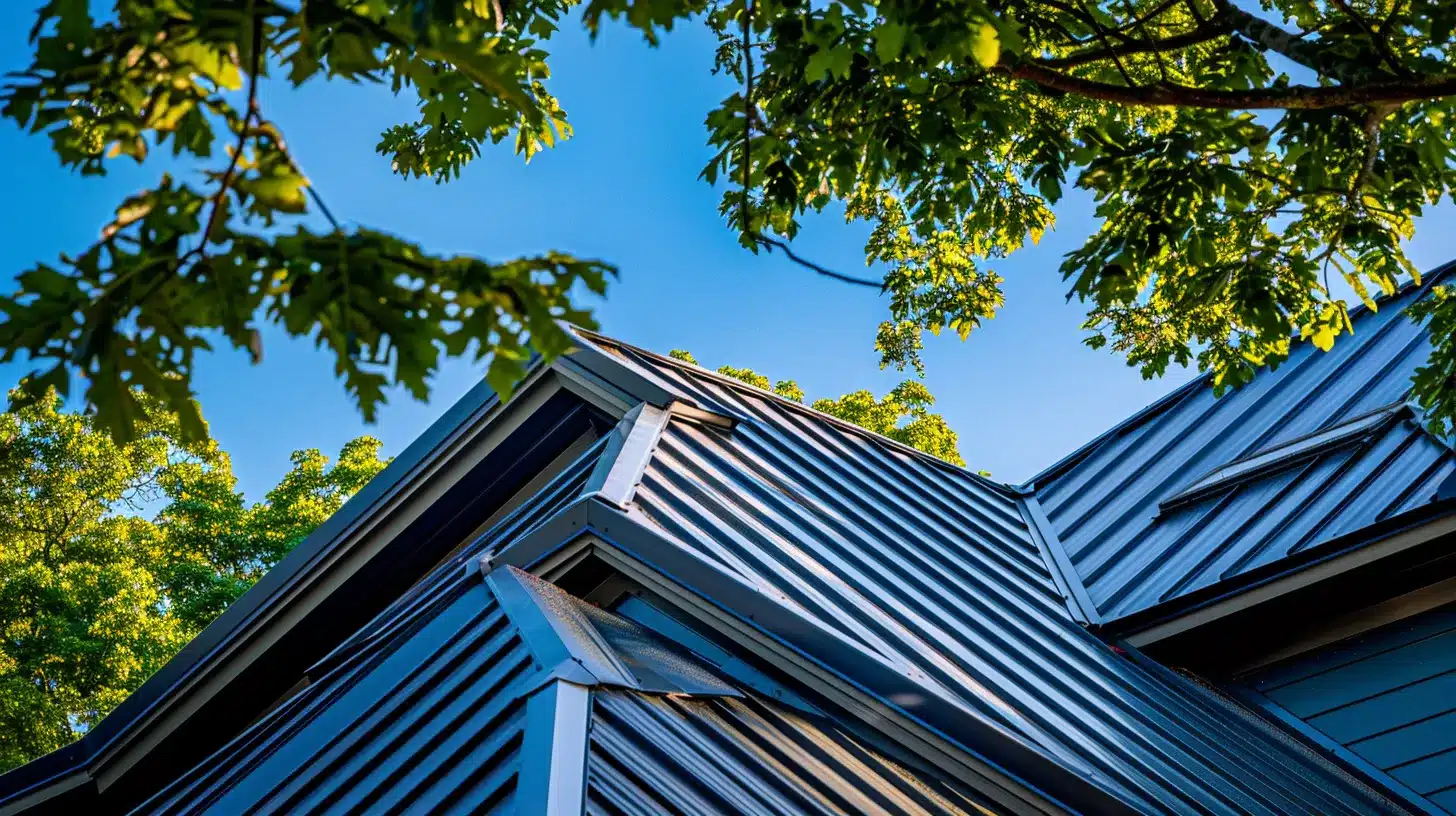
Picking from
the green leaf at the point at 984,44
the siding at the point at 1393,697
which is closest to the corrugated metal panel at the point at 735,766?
the green leaf at the point at 984,44

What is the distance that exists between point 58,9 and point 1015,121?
5.16 meters

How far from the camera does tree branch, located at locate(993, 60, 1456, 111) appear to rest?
17.6 feet

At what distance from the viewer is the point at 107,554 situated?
28422mm

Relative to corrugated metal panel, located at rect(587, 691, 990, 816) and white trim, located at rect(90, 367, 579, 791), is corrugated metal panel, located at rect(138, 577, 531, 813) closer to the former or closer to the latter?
corrugated metal panel, located at rect(587, 691, 990, 816)

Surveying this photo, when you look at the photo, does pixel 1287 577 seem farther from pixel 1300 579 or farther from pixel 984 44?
pixel 984 44

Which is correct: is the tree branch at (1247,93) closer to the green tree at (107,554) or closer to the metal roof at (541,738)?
the metal roof at (541,738)

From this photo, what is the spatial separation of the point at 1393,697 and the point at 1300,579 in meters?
0.89

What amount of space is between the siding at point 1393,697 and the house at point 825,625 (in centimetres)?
2

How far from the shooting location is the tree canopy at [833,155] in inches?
119

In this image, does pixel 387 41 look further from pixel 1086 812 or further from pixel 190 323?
pixel 1086 812

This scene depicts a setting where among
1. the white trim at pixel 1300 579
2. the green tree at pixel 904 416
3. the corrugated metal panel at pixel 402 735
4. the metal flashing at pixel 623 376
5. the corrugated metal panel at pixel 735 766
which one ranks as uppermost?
the green tree at pixel 904 416

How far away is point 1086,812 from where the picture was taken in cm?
545

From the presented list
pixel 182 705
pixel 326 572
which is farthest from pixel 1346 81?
pixel 182 705

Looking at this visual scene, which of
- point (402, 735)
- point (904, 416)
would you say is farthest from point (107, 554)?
point (402, 735)
